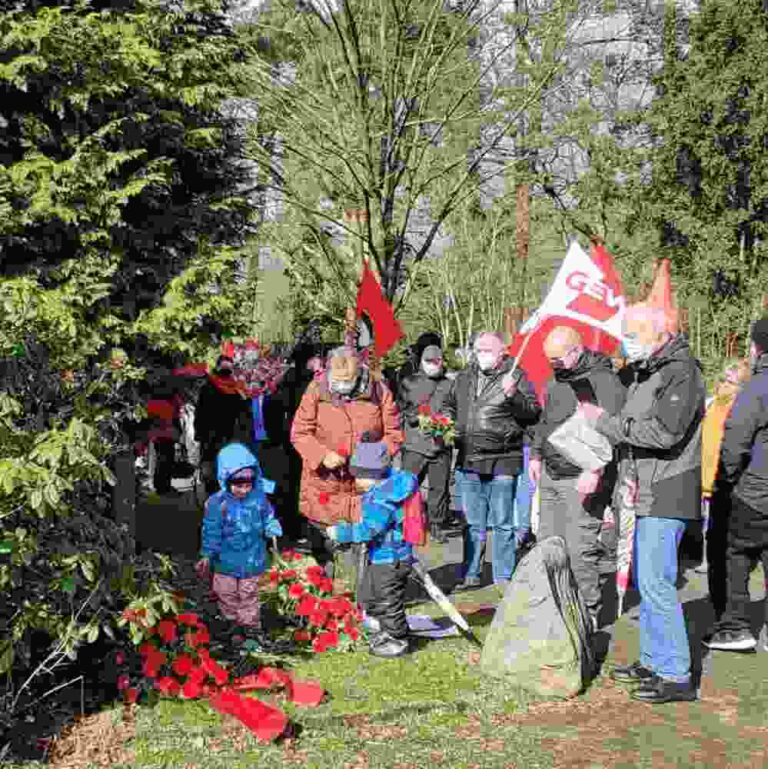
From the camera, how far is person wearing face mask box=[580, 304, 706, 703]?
5262 millimetres

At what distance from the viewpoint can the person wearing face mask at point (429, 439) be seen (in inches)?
356

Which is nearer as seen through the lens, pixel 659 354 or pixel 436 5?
pixel 659 354

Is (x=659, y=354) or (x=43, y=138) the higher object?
(x=43, y=138)

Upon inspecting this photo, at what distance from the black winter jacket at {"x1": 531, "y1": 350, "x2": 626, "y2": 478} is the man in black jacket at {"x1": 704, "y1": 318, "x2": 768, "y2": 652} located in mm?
724

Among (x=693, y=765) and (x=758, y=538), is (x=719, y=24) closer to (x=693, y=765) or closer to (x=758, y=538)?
(x=758, y=538)

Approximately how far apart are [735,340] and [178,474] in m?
9.96

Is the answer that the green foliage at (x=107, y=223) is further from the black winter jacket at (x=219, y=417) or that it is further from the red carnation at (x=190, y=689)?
the black winter jacket at (x=219, y=417)

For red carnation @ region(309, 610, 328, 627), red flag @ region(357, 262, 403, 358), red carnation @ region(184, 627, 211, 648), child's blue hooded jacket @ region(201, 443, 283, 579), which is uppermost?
red flag @ region(357, 262, 403, 358)

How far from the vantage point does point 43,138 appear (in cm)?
679

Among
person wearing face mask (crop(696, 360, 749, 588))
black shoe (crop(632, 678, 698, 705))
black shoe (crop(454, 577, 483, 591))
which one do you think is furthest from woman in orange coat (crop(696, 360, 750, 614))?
black shoe (crop(454, 577, 483, 591))

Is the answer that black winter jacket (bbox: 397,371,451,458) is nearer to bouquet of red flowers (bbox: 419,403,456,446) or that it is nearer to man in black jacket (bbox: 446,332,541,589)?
bouquet of red flowers (bbox: 419,403,456,446)

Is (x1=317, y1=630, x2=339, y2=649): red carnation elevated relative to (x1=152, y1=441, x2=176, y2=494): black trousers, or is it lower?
lower

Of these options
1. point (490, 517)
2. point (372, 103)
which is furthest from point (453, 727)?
point (372, 103)

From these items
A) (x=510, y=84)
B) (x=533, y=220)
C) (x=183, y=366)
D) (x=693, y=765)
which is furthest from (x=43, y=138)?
(x=533, y=220)
